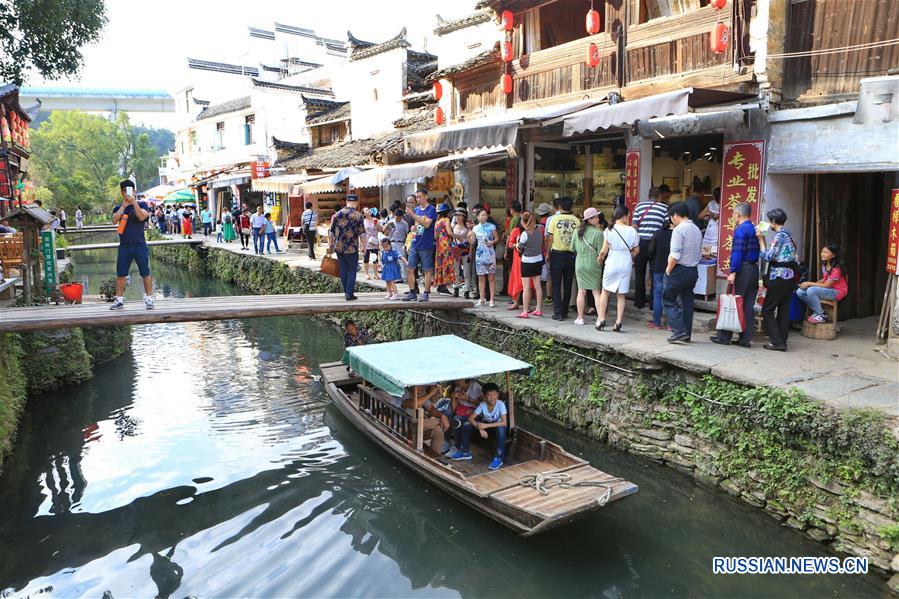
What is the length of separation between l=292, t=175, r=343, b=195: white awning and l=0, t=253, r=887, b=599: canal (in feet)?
34.2

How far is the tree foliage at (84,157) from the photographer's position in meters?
41.6

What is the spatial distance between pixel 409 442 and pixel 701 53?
24.3 feet

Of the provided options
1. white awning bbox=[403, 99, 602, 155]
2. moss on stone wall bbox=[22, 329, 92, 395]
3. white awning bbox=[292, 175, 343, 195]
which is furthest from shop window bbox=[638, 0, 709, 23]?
moss on stone wall bbox=[22, 329, 92, 395]

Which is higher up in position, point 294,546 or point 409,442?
point 409,442

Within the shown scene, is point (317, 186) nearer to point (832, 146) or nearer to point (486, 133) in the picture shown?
point (486, 133)

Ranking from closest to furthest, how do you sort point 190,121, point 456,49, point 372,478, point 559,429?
point 372,478, point 559,429, point 456,49, point 190,121

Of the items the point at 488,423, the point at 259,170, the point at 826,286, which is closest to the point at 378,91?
the point at 259,170

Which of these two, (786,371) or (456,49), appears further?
(456,49)

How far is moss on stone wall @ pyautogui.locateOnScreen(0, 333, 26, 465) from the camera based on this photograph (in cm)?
853

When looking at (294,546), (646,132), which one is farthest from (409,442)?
(646,132)

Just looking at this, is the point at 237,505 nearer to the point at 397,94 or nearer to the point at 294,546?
the point at 294,546

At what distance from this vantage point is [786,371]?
23.4 feet

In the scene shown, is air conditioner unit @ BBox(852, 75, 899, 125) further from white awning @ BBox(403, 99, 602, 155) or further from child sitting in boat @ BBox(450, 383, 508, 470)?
child sitting in boat @ BBox(450, 383, 508, 470)

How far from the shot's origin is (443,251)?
12.0 metres
